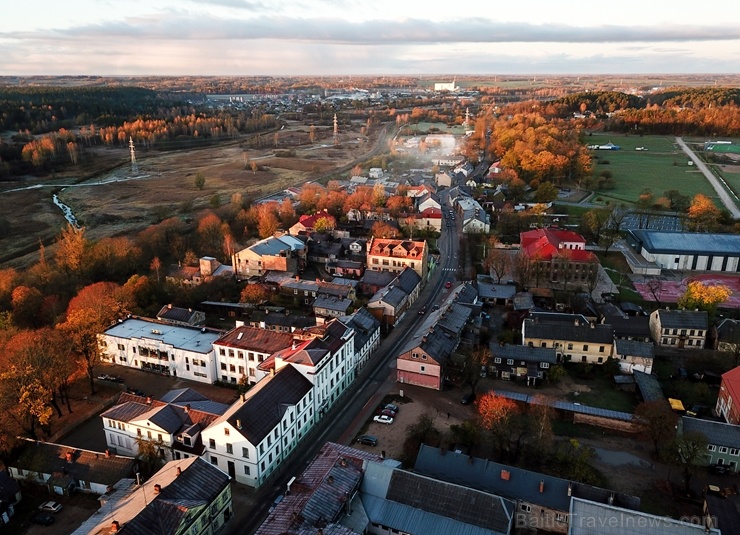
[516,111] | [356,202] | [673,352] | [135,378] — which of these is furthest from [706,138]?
[135,378]

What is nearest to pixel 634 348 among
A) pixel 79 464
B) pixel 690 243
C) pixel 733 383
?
pixel 733 383

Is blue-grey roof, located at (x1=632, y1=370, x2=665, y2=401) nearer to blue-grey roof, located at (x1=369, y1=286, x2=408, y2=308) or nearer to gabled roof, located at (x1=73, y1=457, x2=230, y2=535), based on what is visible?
blue-grey roof, located at (x1=369, y1=286, x2=408, y2=308)

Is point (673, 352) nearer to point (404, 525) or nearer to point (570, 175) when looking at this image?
point (404, 525)

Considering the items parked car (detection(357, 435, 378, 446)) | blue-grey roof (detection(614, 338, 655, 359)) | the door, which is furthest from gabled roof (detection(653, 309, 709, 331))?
the door

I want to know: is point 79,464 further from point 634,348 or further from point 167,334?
point 634,348

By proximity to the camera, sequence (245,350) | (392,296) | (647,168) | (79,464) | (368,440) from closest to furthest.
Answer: (79,464)
(368,440)
(245,350)
(392,296)
(647,168)

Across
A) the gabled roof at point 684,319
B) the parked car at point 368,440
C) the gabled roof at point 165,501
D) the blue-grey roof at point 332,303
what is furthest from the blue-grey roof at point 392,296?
the gabled roof at point 165,501
